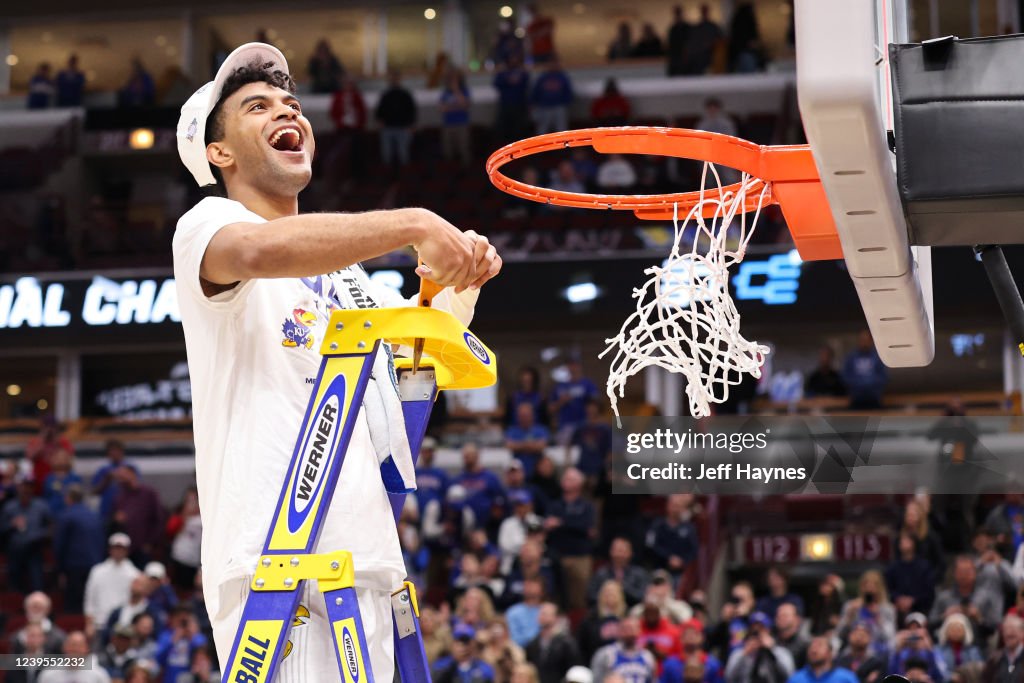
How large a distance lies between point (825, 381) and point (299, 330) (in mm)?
14312

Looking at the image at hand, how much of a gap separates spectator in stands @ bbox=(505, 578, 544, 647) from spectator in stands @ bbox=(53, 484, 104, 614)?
5189mm

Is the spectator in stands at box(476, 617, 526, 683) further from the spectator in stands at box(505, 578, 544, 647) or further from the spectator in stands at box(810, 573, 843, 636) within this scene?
the spectator in stands at box(810, 573, 843, 636)

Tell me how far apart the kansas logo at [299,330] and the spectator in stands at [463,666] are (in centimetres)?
872

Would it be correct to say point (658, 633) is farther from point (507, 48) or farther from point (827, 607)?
point (507, 48)

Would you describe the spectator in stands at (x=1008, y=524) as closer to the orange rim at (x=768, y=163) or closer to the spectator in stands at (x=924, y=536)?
the spectator in stands at (x=924, y=536)

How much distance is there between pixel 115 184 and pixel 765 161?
21.9 m

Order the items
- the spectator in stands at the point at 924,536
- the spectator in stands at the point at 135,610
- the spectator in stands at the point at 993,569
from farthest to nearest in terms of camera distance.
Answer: the spectator in stands at the point at 135,610, the spectator in stands at the point at 924,536, the spectator in stands at the point at 993,569

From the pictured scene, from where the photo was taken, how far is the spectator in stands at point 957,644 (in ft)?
36.0

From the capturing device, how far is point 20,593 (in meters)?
16.2

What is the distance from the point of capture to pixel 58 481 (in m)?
16.9

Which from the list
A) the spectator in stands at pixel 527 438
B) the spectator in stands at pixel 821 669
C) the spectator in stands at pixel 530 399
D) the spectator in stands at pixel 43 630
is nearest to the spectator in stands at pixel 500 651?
the spectator in stands at pixel 821 669

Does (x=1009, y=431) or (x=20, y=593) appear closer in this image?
(x=1009, y=431)

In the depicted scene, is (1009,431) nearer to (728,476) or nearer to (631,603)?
(728,476)

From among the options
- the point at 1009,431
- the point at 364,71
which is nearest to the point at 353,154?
the point at 364,71
